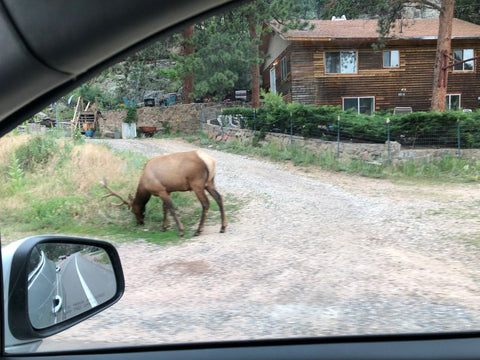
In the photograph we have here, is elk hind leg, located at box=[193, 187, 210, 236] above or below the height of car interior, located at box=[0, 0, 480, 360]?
below

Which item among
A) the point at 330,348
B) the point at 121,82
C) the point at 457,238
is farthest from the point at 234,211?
the point at 330,348

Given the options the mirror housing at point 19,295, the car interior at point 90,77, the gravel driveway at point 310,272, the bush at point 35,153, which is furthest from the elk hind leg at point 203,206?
the mirror housing at point 19,295

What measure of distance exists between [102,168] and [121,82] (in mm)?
3055

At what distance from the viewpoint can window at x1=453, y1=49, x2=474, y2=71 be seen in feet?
27.1

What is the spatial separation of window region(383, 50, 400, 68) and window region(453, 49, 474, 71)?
129cm

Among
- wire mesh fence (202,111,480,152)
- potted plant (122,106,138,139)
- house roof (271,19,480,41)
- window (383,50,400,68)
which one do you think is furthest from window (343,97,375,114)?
potted plant (122,106,138,139)

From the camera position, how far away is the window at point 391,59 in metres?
10.0

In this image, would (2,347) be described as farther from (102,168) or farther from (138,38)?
(102,168)

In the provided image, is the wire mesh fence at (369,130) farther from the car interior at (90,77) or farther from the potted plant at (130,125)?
the car interior at (90,77)

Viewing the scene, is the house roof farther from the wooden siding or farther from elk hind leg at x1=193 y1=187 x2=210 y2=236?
elk hind leg at x1=193 y1=187 x2=210 y2=236

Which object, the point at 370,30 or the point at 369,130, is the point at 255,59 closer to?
the point at 370,30

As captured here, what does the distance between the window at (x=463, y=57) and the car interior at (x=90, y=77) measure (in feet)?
26.6

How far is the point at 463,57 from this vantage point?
853cm

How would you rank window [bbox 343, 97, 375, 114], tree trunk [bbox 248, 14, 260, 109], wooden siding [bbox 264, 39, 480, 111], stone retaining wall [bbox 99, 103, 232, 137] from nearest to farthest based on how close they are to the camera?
1. tree trunk [bbox 248, 14, 260, 109]
2. stone retaining wall [bbox 99, 103, 232, 137]
3. wooden siding [bbox 264, 39, 480, 111]
4. window [bbox 343, 97, 375, 114]
